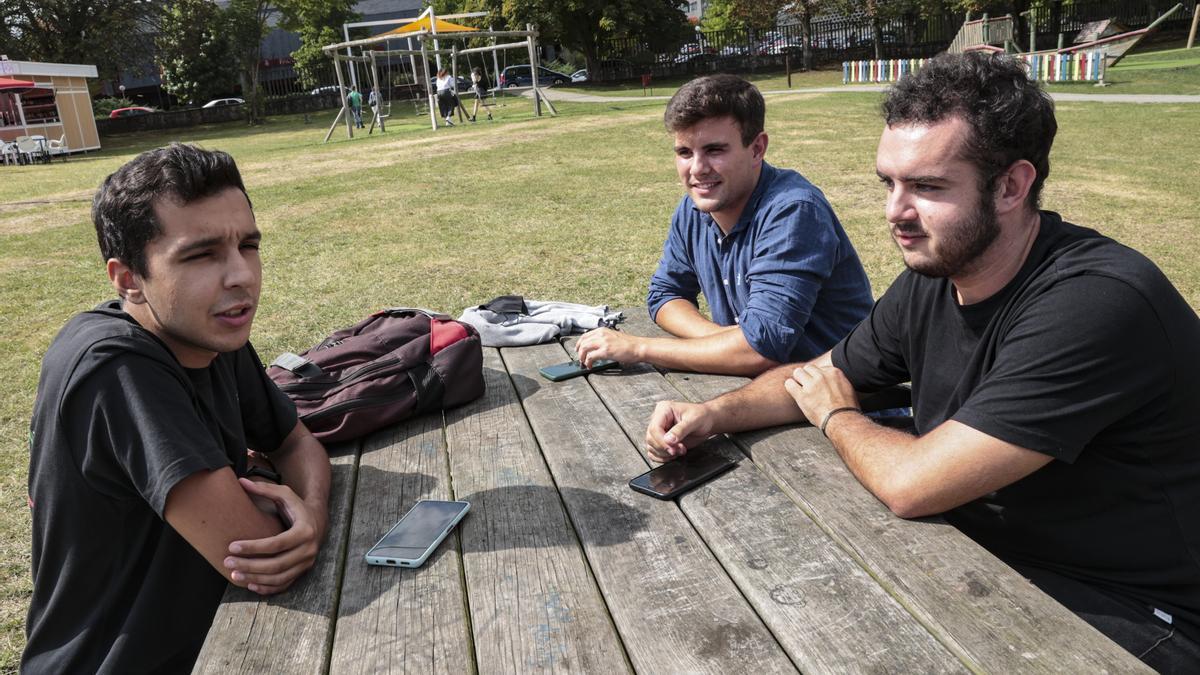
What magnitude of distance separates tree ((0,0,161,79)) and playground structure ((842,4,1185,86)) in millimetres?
32733

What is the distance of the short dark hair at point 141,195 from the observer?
1938mm

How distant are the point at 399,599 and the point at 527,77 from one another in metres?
51.8

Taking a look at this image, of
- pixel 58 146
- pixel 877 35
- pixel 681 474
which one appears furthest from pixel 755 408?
pixel 877 35

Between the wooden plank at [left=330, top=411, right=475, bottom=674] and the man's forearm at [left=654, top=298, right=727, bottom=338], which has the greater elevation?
the man's forearm at [left=654, top=298, right=727, bottom=338]

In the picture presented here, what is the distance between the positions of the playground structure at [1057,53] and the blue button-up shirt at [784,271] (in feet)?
75.0

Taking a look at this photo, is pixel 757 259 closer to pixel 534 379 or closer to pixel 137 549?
pixel 534 379

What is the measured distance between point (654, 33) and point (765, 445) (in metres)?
44.6

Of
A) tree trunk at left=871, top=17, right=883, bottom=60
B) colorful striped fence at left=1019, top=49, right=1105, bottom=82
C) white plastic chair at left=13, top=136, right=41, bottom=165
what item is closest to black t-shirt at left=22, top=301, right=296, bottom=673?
colorful striped fence at left=1019, top=49, right=1105, bottom=82

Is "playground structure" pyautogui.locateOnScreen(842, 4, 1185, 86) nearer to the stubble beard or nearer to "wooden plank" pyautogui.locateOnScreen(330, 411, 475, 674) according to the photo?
the stubble beard

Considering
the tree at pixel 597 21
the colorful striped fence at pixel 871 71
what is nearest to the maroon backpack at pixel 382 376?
the colorful striped fence at pixel 871 71

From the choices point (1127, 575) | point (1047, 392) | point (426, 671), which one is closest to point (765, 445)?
point (1047, 392)

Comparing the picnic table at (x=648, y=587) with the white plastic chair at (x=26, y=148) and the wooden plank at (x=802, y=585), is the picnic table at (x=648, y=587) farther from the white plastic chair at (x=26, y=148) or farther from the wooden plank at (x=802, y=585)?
the white plastic chair at (x=26, y=148)

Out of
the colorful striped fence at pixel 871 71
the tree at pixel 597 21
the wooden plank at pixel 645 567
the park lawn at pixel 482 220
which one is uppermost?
the tree at pixel 597 21

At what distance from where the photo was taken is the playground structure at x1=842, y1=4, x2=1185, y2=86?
23.3 meters
